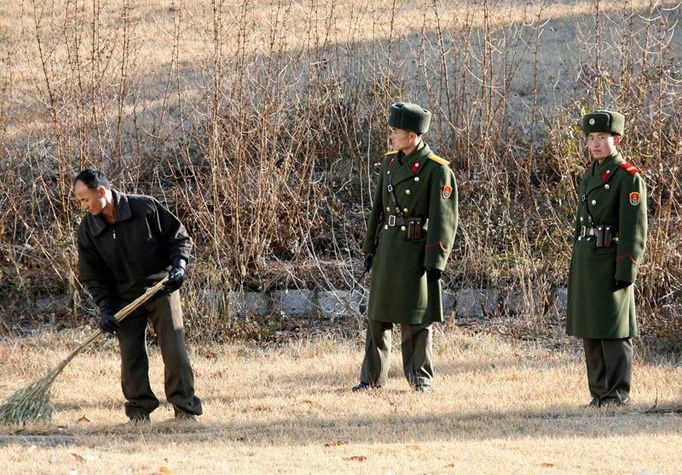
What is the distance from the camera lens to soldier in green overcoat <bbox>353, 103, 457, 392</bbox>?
366 inches

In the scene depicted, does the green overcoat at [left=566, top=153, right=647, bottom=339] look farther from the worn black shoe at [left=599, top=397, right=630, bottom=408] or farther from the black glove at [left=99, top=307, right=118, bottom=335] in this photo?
the black glove at [left=99, top=307, right=118, bottom=335]

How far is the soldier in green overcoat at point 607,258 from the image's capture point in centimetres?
872

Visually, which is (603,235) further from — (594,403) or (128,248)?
(128,248)

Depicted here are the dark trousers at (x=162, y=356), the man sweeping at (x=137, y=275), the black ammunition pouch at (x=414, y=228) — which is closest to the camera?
the man sweeping at (x=137, y=275)

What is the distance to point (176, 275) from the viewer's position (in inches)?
324

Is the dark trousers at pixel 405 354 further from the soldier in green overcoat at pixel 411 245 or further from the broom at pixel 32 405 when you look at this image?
the broom at pixel 32 405

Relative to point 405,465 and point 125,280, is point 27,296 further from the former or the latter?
point 405,465

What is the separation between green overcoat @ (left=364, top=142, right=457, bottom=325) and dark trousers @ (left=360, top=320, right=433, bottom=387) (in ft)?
0.56

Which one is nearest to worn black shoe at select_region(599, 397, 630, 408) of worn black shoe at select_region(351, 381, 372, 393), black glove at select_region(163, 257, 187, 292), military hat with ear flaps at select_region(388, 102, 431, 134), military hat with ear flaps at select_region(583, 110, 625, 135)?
worn black shoe at select_region(351, 381, 372, 393)

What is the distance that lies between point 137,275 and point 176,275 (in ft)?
1.35

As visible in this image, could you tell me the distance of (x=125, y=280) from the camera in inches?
337

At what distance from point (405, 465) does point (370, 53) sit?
8.87 m

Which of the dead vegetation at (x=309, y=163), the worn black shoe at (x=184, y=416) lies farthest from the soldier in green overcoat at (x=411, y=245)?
the dead vegetation at (x=309, y=163)

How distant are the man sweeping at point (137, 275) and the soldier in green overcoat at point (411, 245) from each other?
5.69 ft
